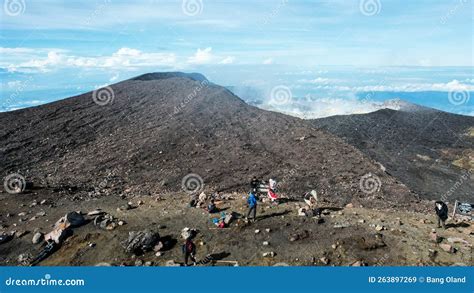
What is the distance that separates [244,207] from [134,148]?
17143 millimetres

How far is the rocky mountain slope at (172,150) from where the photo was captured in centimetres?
2755

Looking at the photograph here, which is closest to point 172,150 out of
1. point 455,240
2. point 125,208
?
point 125,208

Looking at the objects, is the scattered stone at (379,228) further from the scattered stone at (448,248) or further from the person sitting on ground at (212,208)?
the person sitting on ground at (212,208)

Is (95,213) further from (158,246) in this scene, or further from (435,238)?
(435,238)

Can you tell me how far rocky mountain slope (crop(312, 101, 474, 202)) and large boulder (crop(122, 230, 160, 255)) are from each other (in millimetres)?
24124

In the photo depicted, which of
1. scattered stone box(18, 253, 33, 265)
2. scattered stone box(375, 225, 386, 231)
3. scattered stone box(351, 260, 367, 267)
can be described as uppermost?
scattered stone box(375, 225, 386, 231)

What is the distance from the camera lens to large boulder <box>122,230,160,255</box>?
16453 millimetres

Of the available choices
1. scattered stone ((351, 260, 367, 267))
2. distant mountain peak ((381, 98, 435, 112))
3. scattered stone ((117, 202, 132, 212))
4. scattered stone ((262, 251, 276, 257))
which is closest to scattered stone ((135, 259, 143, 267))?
scattered stone ((262, 251, 276, 257))

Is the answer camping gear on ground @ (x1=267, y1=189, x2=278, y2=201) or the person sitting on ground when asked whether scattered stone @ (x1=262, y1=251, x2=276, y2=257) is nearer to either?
the person sitting on ground

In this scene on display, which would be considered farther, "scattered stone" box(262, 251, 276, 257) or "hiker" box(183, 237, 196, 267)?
"scattered stone" box(262, 251, 276, 257)

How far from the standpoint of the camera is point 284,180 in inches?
1134

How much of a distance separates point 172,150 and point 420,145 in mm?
33707

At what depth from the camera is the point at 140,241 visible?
54.5 ft

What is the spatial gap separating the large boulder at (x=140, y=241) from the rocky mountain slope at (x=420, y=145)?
2412 cm
